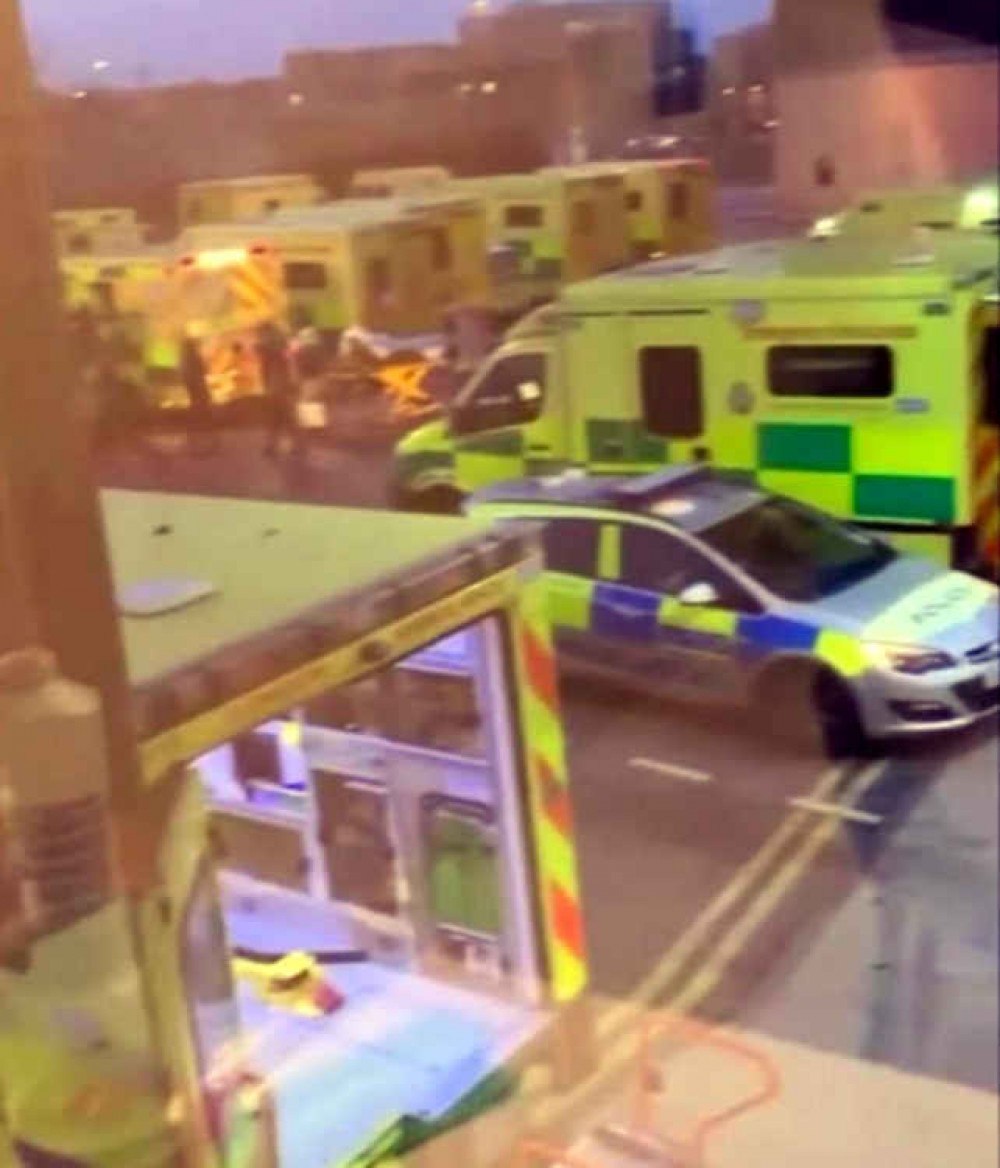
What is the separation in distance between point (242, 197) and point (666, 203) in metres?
0.24

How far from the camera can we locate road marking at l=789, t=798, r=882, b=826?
1042 mm

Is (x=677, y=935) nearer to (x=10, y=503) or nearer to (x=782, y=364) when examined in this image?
(x=782, y=364)

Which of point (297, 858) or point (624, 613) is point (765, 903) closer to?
point (624, 613)

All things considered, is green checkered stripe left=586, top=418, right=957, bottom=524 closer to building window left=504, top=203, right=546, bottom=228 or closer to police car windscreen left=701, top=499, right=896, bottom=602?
police car windscreen left=701, top=499, right=896, bottom=602

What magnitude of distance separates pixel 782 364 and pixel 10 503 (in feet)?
1.58

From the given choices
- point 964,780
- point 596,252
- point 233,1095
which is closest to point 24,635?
point 233,1095

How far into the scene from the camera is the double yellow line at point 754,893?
1029mm

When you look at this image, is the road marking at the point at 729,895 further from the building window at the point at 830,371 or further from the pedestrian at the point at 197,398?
the pedestrian at the point at 197,398

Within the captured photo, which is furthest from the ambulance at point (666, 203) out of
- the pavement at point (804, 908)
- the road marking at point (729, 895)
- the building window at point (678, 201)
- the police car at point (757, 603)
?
the road marking at point (729, 895)

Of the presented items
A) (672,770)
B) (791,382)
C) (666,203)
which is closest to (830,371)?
(791,382)

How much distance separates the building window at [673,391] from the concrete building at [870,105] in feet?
0.45

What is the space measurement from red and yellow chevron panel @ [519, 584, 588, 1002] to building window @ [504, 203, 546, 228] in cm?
17

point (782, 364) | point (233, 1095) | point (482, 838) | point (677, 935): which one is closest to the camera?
point (233, 1095)

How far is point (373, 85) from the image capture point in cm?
72
